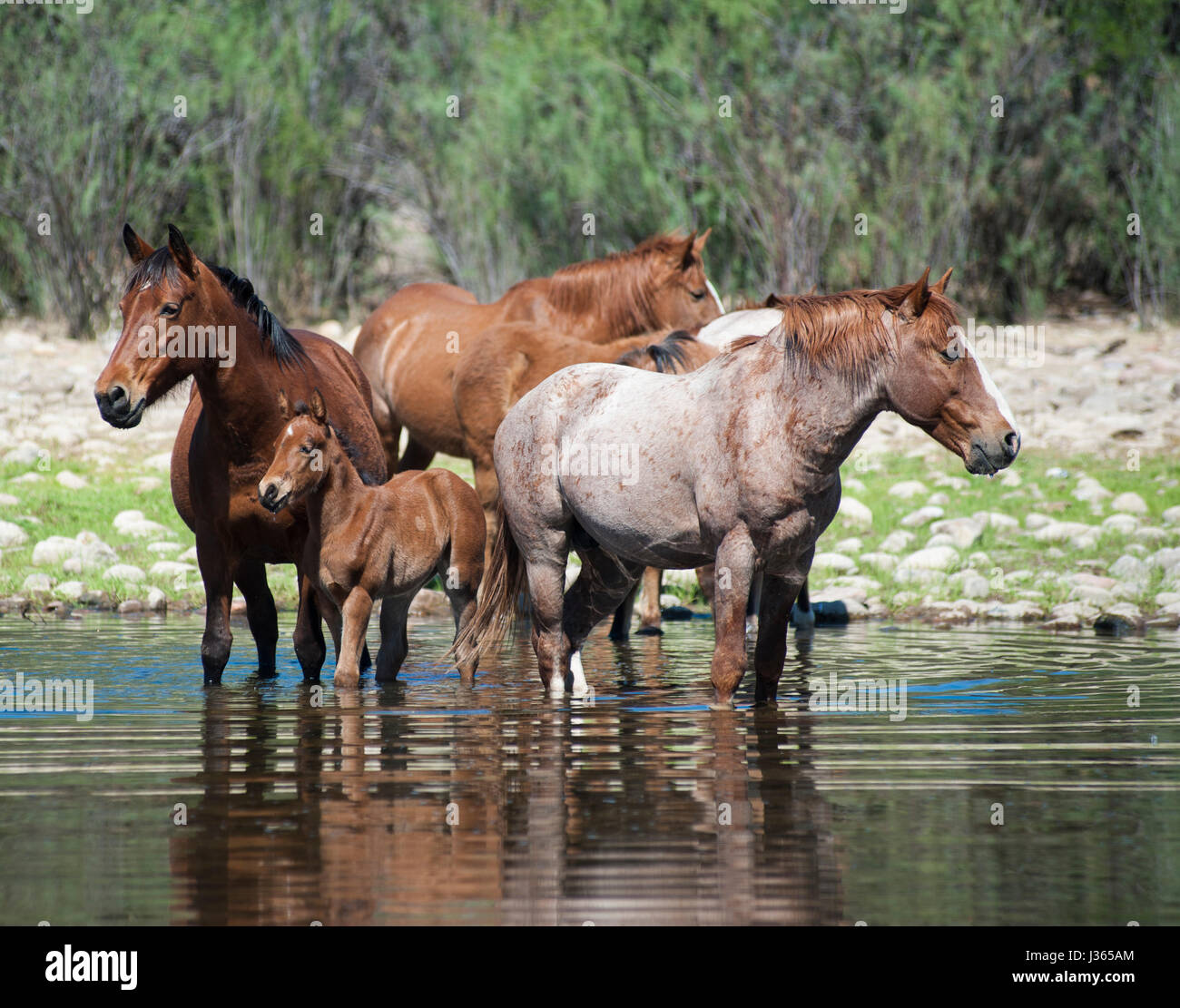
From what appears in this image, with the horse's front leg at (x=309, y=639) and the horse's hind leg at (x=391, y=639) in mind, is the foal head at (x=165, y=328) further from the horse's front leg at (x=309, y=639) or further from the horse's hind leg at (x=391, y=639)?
the horse's hind leg at (x=391, y=639)

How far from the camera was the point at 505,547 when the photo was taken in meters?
8.54

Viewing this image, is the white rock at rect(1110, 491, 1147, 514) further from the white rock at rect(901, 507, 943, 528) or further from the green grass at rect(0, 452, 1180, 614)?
the white rock at rect(901, 507, 943, 528)

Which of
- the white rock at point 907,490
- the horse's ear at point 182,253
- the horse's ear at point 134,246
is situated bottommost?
the white rock at point 907,490

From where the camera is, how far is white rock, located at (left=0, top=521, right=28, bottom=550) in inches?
491

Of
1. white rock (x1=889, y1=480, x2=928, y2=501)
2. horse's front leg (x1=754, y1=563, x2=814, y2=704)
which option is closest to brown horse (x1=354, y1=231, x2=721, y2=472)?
white rock (x1=889, y1=480, x2=928, y2=501)

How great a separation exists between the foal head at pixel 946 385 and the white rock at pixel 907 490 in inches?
260

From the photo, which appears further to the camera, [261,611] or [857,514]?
[857,514]

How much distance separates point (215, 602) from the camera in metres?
8.23

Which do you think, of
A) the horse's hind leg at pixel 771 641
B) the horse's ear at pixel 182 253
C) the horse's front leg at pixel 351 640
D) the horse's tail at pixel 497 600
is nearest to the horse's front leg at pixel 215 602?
the horse's front leg at pixel 351 640

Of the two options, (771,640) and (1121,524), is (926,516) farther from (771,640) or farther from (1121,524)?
(771,640)

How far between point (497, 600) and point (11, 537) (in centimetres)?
563

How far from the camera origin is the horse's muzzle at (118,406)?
24.3ft

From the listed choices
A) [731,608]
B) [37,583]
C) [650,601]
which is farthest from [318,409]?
[37,583]
